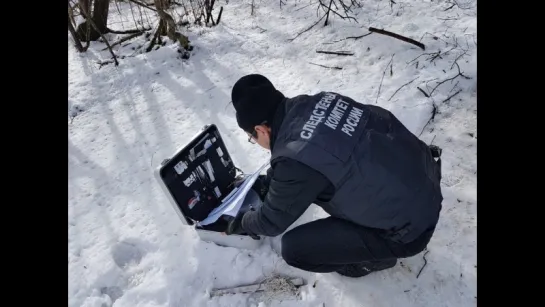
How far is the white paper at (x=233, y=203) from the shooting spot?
2373mm

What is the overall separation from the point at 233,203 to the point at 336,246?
70 cm

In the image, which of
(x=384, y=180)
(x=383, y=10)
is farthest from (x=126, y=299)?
(x=383, y=10)

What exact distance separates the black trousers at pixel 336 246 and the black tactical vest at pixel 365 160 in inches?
2.4

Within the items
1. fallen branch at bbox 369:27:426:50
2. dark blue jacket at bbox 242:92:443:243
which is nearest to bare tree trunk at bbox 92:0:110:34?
fallen branch at bbox 369:27:426:50

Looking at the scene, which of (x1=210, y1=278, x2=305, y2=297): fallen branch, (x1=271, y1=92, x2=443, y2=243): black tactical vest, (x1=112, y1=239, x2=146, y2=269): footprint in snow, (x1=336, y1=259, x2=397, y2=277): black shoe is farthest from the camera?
(x1=112, y1=239, x2=146, y2=269): footprint in snow

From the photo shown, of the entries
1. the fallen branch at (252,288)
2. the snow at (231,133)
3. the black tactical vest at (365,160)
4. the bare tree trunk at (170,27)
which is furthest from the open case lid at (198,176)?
the bare tree trunk at (170,27)

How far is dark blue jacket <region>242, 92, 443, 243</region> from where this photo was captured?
1.70m

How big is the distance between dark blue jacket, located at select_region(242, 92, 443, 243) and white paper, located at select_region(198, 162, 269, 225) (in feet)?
1.51

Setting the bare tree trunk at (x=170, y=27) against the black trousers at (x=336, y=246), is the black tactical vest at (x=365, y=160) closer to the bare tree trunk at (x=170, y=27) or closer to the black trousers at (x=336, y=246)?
the black trousers at (x=336, y=246)

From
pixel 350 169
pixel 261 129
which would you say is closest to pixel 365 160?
pixel 350 169

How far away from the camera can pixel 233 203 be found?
2396mm

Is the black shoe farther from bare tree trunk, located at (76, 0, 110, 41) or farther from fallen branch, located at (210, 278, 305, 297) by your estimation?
bare tree trunk, located at (76, 0, 110, 41)

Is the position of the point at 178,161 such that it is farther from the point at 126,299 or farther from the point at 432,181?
the point at 432,181

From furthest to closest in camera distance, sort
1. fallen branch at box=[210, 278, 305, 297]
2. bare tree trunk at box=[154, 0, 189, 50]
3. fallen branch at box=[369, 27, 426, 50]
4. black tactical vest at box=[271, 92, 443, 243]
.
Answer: bare tree trunk at box=[154, 0, 189, 50] → fallen branch at box=[369, 27, 426, 50] → fallen branch at box=[210, 278, 305, 297] → black tactical vest at box=[271, 92, 443, 243]
